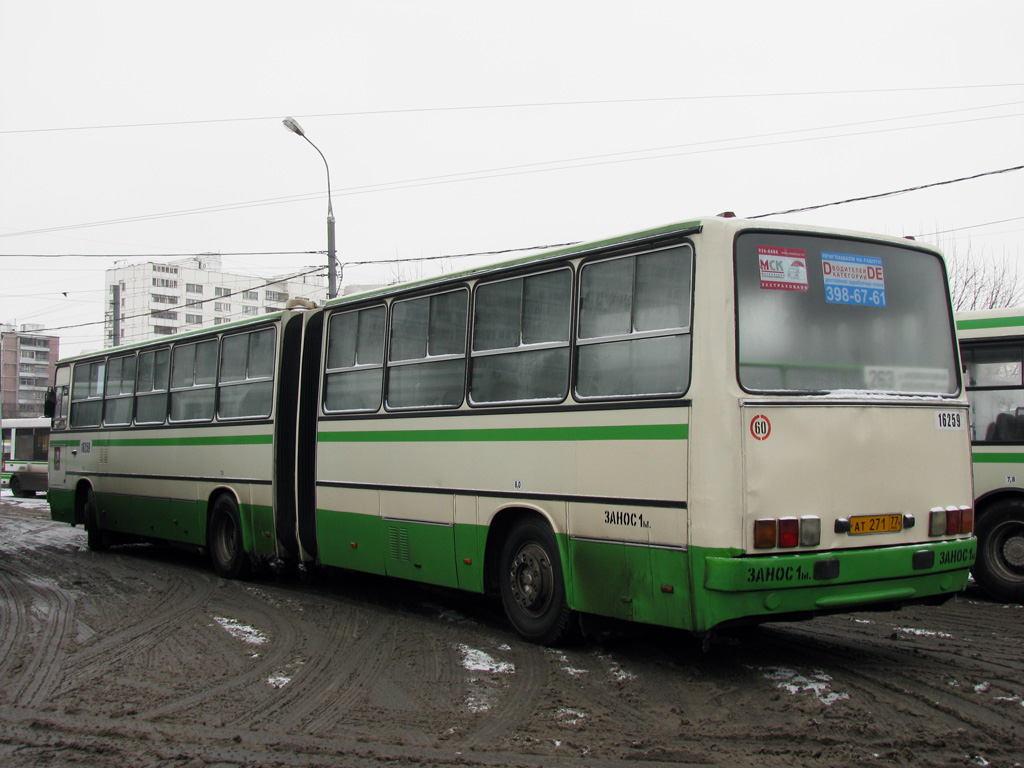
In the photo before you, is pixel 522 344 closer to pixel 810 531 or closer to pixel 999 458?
pixel 810 531

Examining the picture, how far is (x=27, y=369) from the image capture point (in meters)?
152

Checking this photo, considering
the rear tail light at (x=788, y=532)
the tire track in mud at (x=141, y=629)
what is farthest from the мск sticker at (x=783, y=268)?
the tire track in mud at (x=141, y=629)

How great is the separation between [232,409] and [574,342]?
649 centimetres

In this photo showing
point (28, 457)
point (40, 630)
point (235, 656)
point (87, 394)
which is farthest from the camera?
point (28, 457)

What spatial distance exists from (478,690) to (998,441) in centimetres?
641

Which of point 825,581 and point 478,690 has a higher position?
point 825,581

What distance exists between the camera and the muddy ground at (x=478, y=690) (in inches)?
215

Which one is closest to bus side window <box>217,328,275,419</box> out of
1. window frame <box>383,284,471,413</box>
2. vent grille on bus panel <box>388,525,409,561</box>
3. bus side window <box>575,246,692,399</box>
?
window frame <box>383,284,471,413</box>

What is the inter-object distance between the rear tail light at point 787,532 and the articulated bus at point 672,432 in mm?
14

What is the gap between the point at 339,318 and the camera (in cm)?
1108

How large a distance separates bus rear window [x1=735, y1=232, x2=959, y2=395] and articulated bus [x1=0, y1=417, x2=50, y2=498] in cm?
3539

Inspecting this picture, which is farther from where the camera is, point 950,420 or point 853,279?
point 950,420

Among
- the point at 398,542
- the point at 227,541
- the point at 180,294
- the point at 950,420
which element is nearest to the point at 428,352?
the point at 398,542

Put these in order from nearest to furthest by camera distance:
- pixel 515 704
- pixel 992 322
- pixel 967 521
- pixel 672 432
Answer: pixel 515 704 < pixel 672 432 < pixel 967 521 < pixel 992 322
